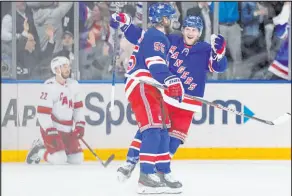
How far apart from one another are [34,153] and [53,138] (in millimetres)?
173

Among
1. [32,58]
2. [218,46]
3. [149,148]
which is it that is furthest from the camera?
[32,58]

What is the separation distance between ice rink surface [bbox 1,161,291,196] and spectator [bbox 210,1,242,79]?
0.74m

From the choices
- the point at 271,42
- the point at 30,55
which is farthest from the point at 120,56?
the point at 271,42

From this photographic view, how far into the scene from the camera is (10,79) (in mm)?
6246

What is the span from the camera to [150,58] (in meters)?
4.36

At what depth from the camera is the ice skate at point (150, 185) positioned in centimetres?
441

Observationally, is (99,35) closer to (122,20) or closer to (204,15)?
(204,15)

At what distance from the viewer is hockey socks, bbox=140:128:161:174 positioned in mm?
4391

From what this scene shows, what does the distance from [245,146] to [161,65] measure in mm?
2223

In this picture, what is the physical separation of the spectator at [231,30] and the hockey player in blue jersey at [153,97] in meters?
1.90

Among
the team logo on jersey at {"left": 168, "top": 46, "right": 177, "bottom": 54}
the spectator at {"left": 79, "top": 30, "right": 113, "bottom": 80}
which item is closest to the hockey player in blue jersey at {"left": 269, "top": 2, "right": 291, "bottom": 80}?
the spectator at {"left": 79, "top": 30, "right": 113, "bottom": 80}

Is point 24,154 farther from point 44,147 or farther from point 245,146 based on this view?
point 245,146

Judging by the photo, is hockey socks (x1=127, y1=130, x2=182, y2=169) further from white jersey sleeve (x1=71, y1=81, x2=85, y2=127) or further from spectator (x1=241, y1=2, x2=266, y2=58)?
spectator (x1=241, y1=2, x2=266, y2=58)

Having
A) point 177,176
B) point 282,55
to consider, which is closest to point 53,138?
point 177,176
